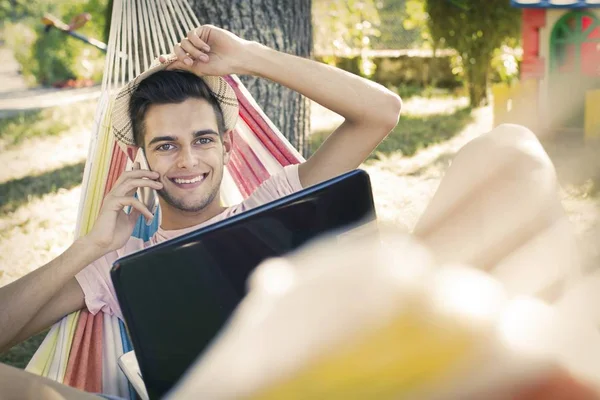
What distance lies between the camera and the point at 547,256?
1389 millimetres

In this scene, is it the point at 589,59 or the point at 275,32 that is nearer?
the point at 275,32

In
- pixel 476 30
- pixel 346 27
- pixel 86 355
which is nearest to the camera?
pixel 86 355

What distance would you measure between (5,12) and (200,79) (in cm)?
1250

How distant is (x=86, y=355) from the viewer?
160 centimetres

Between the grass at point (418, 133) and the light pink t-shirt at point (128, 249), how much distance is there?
3.16 m

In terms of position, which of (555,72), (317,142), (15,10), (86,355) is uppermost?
(15,10)

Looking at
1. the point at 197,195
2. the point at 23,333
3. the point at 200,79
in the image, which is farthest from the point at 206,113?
the point at 23,333

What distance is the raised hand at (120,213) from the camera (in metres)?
1.62

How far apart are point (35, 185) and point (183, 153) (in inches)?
135

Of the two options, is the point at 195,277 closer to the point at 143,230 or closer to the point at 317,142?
the point at 143,230

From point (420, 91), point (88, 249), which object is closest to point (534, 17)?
point (420, 91)

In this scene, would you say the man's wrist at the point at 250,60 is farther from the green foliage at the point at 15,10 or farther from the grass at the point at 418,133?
the green foliage at the point at 15,10

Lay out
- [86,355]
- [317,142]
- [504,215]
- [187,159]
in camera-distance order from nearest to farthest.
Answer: [504,215], [86,355], [187,159], [317,142]

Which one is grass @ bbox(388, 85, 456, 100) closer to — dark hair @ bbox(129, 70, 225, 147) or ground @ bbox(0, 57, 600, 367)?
ground @ bbox(0, 57, 600, 367)
